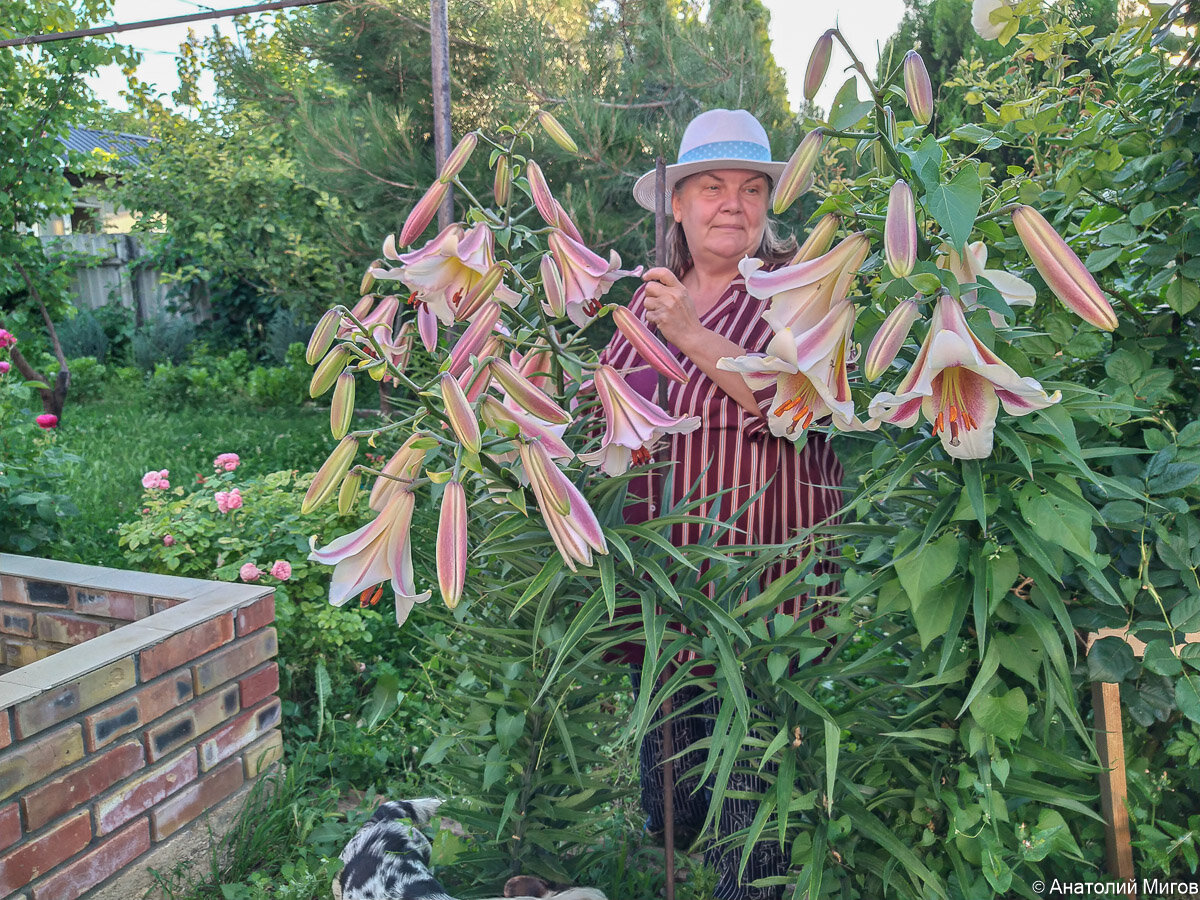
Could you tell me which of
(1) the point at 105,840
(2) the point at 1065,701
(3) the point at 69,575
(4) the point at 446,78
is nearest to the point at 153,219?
(4) the point at 446,78

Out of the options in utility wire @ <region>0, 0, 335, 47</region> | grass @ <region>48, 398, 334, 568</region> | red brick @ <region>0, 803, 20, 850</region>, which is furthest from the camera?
grass @ <region>48, 398, 334, 568</region>

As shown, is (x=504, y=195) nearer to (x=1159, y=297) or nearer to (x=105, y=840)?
(x=1159, y=297)

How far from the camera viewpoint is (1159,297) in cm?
128

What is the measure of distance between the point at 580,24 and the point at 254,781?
401 centimetres

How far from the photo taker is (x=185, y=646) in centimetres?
188

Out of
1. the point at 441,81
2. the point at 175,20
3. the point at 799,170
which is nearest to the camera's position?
the point at 799,170

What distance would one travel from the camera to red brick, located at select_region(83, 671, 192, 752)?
5.48 ft

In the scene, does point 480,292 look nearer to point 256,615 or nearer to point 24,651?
point 256,615

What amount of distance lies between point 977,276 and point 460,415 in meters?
0.51

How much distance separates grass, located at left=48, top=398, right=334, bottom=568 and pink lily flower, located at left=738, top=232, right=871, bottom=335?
2.89 metres

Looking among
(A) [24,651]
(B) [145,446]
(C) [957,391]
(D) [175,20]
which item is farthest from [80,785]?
(B) [145,446]

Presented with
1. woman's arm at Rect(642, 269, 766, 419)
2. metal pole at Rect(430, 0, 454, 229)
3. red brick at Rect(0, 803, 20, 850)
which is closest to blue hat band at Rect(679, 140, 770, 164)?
woman's arm at Rect(642, 269, 766, 419)

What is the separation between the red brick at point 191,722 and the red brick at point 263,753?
0.13m

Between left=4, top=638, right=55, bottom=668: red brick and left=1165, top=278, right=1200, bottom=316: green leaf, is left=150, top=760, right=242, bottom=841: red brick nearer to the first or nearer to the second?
left=4, top=638, right=55, bottom=668: red brick
